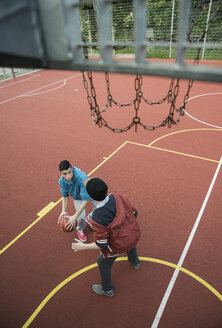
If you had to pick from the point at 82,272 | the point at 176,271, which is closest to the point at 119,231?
the point at 82,272

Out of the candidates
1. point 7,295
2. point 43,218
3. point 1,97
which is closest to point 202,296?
point 7,295

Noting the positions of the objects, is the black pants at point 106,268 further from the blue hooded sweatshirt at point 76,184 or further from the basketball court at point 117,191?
the blue hooded sweatshirt at point 76,184

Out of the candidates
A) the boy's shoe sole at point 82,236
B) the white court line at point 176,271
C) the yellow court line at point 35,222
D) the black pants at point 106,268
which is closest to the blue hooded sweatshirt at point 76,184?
the boy's shoe sole at point 82,236

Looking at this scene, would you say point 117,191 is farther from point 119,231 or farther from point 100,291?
point 119,231

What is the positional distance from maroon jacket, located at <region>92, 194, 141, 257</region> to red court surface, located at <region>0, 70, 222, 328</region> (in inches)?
44.4

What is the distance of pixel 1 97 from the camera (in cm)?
1309

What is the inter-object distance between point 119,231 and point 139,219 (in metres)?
2.07

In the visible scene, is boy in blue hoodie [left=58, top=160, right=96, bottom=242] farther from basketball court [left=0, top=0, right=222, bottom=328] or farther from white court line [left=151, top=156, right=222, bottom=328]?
white court line [left=151, top=156, right=222, bottom=328]

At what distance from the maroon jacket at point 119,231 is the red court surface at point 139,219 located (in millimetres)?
1127

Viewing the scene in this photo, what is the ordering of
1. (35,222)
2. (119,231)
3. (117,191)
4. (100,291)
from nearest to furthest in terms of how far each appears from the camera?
1. (119,231)
2. (100,291)
3. (35,222)
4. (117,191)

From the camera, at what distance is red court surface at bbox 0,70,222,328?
3.38 metres

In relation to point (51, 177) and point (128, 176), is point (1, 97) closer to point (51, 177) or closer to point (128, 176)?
point (51, 177)

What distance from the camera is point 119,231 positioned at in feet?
9.16

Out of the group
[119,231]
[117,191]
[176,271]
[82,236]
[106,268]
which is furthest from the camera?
[117,191]
